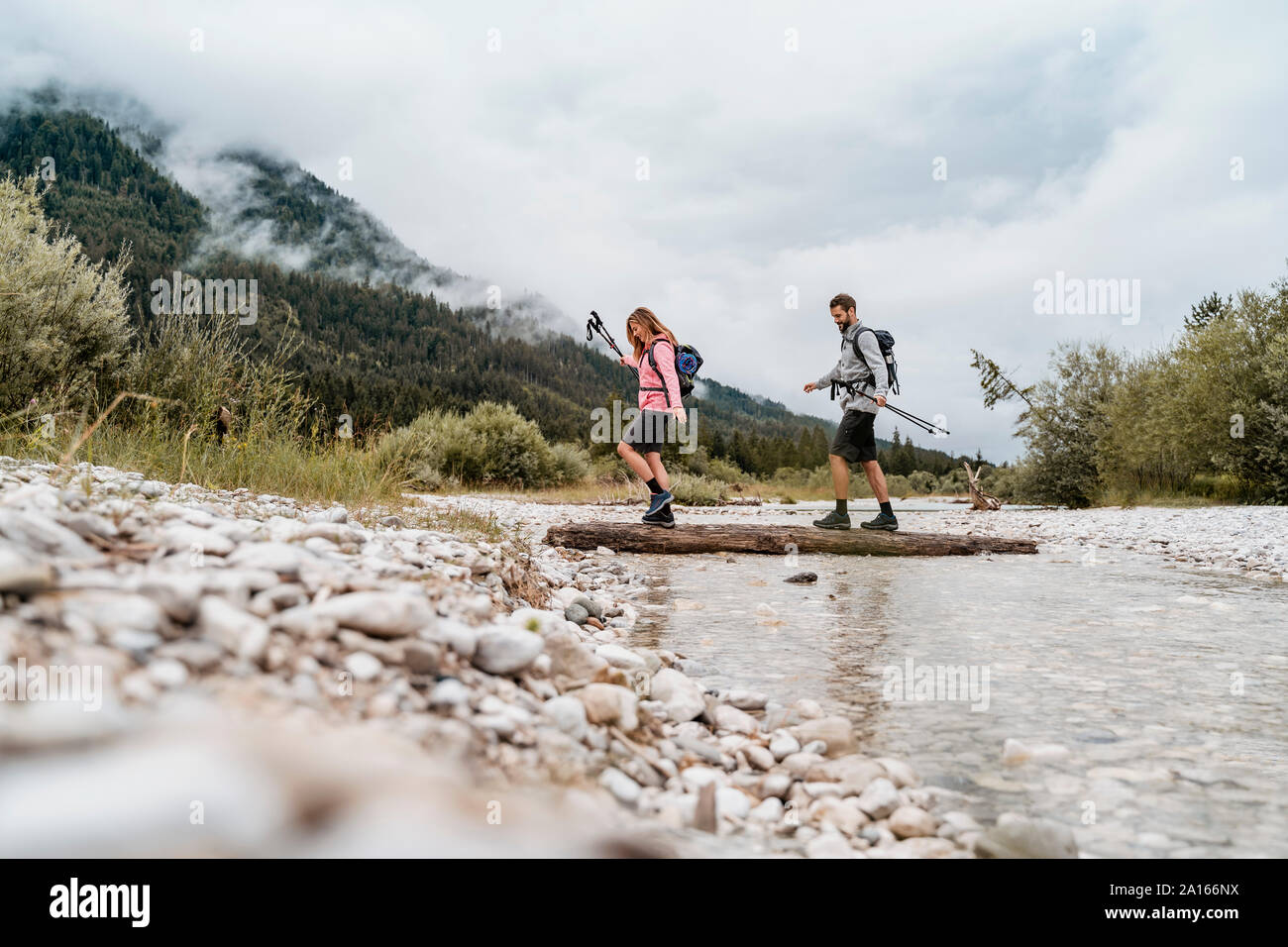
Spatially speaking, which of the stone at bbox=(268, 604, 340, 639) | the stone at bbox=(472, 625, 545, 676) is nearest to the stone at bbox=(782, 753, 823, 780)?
the stone at bbox=(472, 625, 545, 676)

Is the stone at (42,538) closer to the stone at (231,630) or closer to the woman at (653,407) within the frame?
the stone at (231,630)

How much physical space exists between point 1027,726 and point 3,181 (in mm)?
13356

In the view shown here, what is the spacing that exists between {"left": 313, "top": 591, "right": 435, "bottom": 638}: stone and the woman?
6276mm

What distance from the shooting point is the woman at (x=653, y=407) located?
8258 mm

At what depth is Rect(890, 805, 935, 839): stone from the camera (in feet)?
5.80

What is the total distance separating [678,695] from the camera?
2.60 m

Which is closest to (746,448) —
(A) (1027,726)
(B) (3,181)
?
(B) (3,181)

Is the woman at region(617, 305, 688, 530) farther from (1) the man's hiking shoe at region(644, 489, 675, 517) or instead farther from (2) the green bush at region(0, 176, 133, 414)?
(2) the green bush at region(0, 176, 133, 414)

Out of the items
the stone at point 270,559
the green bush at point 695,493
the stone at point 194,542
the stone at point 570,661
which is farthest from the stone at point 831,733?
the green bush at point 695,493

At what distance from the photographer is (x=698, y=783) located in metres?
1.96

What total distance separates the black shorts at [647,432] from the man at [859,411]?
2303mm

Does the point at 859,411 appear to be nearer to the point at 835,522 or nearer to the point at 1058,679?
the point at 835,522

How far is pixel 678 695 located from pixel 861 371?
23.7 feet
